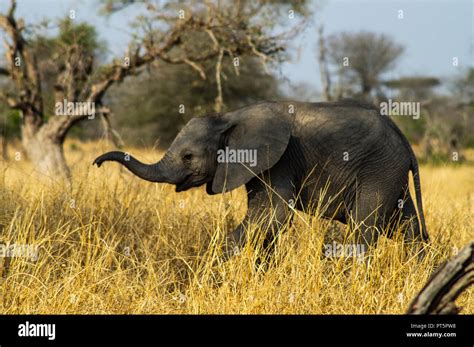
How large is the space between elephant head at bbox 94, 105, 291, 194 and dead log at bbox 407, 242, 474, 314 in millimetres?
2046

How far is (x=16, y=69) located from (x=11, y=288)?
22.5 ft

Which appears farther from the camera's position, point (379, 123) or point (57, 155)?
point (57, 155)

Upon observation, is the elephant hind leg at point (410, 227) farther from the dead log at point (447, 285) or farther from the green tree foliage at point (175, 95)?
the green tree foliage at point (175, 95)

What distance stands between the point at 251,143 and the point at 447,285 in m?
2.30

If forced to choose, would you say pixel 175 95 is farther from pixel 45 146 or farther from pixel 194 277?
pixel 194 277

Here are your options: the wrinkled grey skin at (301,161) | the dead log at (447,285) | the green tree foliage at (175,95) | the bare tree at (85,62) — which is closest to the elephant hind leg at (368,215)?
the wrinkled grey skin at (301,161)

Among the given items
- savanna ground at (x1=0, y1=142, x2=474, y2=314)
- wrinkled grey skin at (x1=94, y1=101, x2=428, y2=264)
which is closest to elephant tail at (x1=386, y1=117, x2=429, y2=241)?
wrinkled grey skin at (x1=94, y1=101, x2=428, y2=264)

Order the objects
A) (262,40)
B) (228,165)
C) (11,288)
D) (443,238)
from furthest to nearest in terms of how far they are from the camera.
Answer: (262,40)
(443,238)
(228,165)
(11,288)

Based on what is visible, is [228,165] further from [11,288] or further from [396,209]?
[11,288]

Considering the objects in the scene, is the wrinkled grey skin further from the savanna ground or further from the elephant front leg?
the savanna ground

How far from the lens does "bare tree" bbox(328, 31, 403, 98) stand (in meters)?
29.9

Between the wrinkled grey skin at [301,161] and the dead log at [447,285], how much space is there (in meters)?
1.84

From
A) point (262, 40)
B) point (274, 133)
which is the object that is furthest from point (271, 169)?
point (262, 40)
